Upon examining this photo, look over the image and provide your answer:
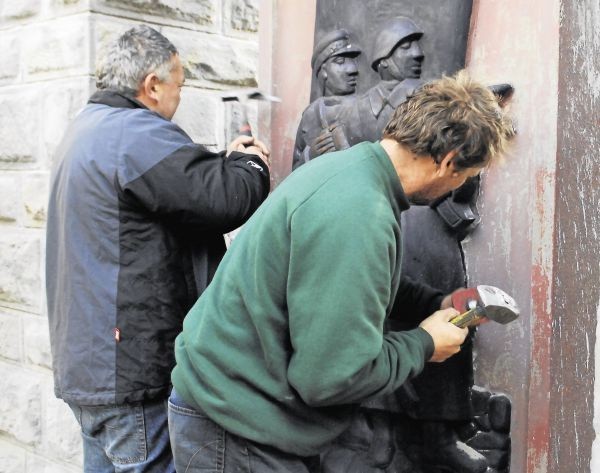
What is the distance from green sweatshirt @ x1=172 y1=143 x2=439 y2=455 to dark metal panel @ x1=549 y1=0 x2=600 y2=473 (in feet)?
1.78

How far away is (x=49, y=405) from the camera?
3.35 metres

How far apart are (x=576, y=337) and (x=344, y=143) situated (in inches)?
31.7

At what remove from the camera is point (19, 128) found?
3.39 metres

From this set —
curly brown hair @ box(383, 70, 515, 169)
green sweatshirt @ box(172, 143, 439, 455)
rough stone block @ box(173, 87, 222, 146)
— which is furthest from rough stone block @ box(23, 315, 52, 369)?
curly brown hair @ box(383, 70, 515, 169)

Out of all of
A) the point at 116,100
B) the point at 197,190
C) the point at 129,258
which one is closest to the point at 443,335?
the point at 197,190

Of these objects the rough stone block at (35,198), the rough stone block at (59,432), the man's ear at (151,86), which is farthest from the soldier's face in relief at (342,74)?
the rough stone block at (59,432)

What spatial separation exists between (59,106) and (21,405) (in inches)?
46.4

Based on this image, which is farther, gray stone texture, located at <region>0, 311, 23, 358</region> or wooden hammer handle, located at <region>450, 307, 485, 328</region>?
gray stone texture, located at <region>0, 311, 23, 358</region>

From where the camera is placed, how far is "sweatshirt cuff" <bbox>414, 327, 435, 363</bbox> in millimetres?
1821

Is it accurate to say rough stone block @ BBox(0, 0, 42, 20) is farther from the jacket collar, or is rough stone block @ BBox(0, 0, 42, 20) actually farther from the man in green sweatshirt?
the man in green sweatshirt

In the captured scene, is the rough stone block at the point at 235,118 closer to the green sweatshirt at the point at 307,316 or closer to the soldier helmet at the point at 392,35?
the soldier helmet at the point at 392,35

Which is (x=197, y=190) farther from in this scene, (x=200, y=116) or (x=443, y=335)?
(x=200, y=116)

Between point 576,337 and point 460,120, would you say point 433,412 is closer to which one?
point 576,337

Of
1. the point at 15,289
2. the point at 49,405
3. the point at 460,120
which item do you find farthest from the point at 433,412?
the point at 15,289
